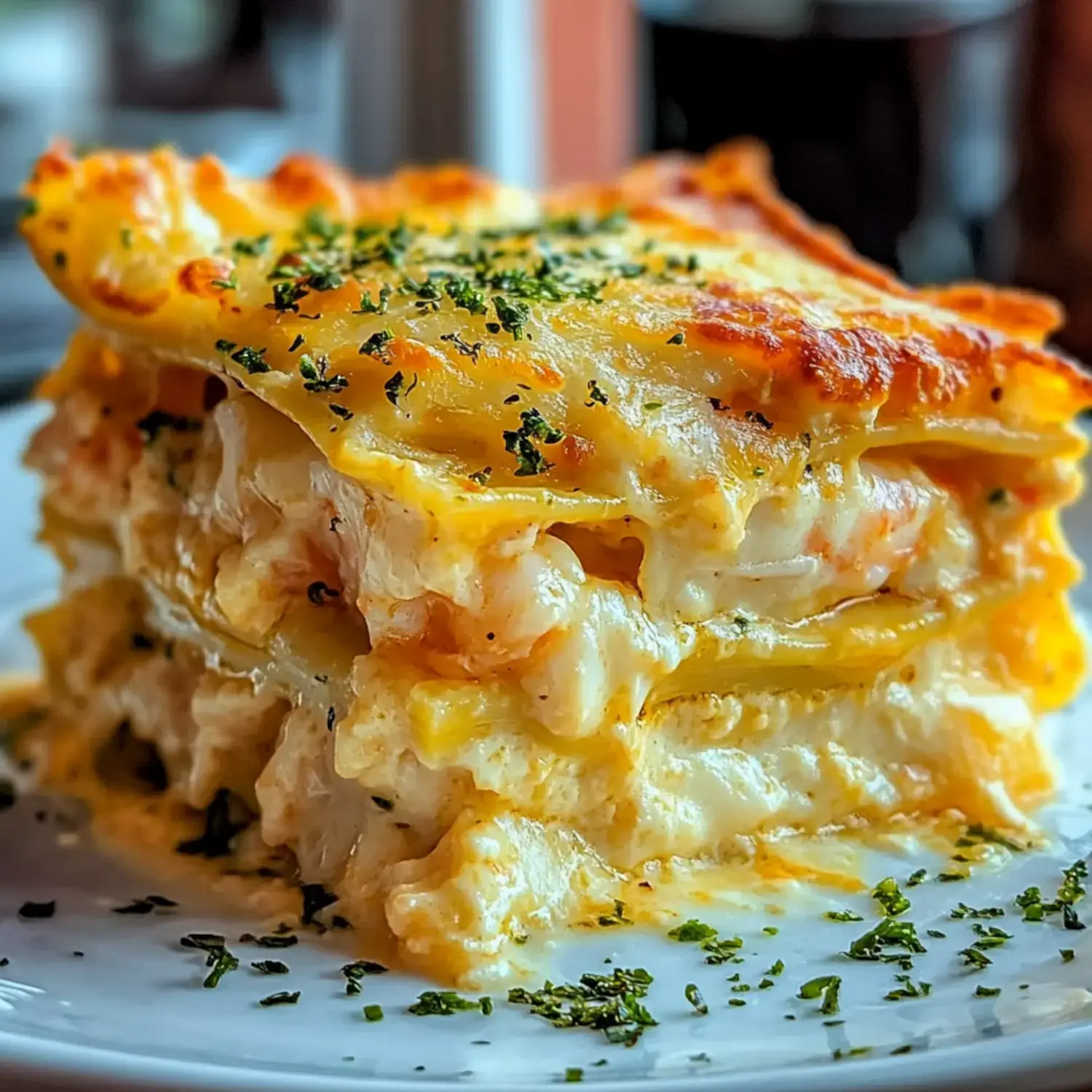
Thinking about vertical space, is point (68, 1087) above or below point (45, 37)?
below

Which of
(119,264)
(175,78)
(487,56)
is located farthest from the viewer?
(175,78)

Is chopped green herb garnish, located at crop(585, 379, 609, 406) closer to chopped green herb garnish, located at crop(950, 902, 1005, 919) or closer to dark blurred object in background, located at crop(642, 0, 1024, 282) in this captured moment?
chopped green herb garnish, located at crop(950, 902, 1005, 919)

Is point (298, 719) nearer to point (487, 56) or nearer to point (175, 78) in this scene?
point (487, 56)

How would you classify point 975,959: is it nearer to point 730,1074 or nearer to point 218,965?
point 730,1074

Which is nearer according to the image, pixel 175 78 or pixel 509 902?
pixel 509 902

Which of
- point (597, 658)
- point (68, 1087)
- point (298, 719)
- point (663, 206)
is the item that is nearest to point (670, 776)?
point (597, 658)

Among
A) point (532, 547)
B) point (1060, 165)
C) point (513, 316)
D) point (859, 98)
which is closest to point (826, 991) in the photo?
point (532, 547)

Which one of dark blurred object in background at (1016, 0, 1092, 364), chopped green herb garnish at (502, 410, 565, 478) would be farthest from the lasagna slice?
dark blurred object in background at (1016, 0, 1092, 364)
